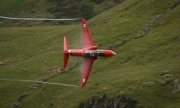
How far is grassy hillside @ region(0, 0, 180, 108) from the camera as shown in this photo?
8069 centimetres

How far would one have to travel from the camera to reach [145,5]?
12900cm

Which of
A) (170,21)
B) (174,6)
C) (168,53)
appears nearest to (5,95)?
(168,53)

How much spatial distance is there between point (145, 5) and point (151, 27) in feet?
47.8

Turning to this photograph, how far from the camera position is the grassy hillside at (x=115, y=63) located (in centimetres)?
8069

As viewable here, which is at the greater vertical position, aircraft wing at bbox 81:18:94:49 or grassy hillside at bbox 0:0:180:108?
aircraft wing at bbox 81:18:94:49

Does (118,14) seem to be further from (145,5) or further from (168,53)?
(168,53)

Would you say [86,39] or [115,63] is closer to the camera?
[86,39]

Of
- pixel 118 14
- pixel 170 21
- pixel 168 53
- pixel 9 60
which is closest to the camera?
pixel 168 53

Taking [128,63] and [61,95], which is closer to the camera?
[61,95]

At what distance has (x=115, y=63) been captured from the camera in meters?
99.5

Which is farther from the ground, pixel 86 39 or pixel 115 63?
pixel 86 39

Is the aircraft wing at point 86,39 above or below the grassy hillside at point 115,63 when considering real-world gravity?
above

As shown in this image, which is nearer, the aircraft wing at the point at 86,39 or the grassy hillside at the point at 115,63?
the aircraft wing at the point at 86,39

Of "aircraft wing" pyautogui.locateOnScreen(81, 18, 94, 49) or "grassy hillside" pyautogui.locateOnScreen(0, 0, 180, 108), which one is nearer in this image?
"aircraft wing" pyautogui.locateOnScreen(81, 18, 94, 49)
